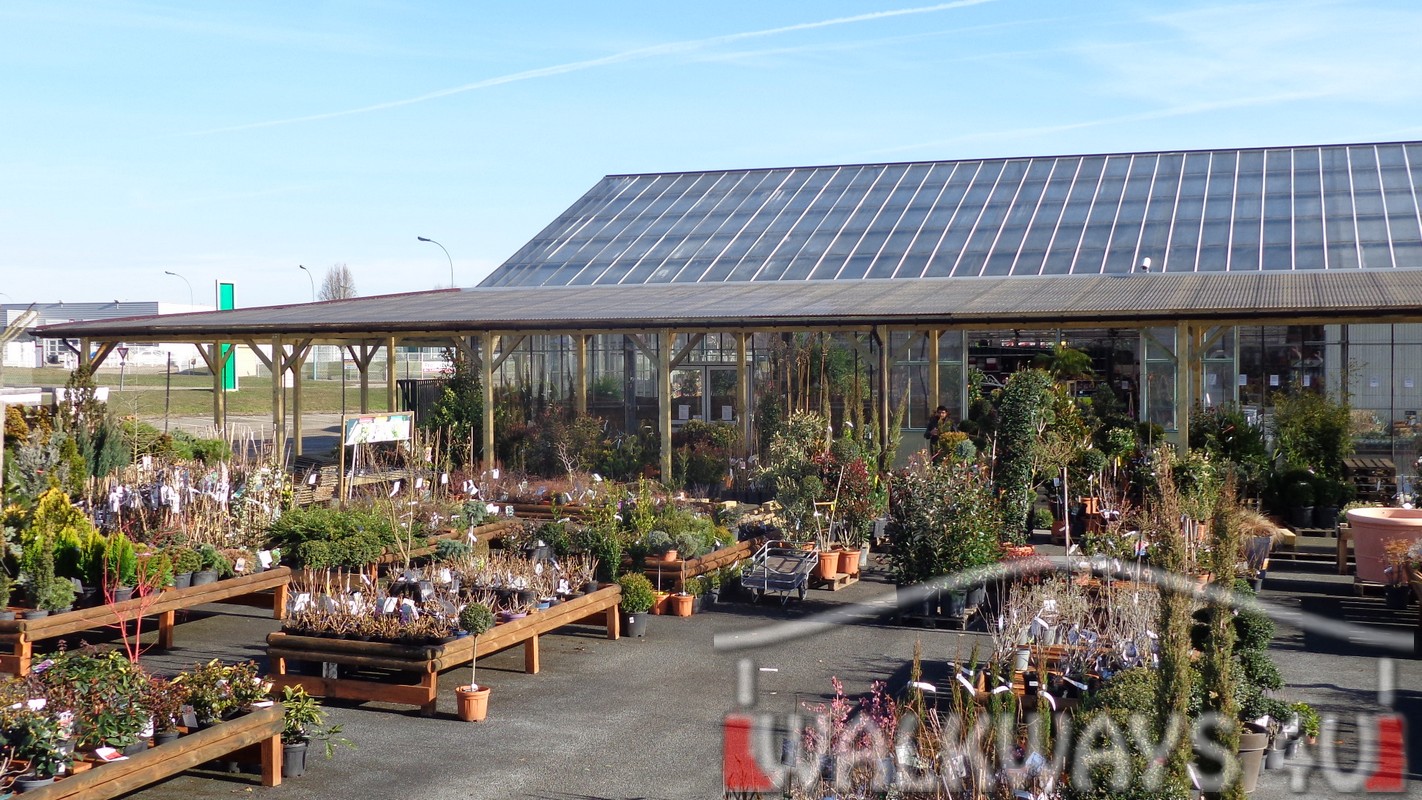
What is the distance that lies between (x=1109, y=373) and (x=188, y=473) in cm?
1472

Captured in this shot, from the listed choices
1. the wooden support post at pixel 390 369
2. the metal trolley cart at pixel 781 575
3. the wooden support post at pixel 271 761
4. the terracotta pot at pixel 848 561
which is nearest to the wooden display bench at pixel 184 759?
the wooden support post at pixel 271 761

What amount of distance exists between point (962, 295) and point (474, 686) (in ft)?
42.8

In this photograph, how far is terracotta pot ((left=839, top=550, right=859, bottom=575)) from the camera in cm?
1392

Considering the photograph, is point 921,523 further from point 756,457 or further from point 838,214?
point 838,214

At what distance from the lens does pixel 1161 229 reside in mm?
23891

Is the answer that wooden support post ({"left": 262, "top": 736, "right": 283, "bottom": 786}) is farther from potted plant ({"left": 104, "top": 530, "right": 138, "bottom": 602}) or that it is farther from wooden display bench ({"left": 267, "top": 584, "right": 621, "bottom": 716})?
potted plant ({"left": 104, "top": 530, "right": 138, "bottom": 602})

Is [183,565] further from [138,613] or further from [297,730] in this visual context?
[297,730]

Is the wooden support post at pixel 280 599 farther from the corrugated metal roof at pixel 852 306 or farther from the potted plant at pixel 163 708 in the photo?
the corrugated metal roof at pixel 852 306

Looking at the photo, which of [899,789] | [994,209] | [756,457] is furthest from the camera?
[994,209]

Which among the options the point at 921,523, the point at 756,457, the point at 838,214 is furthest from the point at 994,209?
the point at 921,523

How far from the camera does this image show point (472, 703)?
857 centimetres

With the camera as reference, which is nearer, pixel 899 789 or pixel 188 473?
pixel 899 789

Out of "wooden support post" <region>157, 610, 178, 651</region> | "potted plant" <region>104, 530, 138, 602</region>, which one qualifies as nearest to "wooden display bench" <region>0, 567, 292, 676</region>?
"wooden support post" <region>157, 610, 178, 651</region>

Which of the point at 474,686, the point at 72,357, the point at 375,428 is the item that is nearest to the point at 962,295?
the point at 375,428
